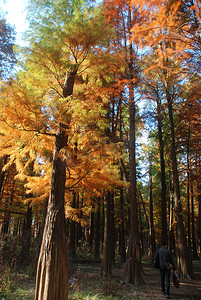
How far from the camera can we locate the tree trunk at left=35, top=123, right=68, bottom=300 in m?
4.36

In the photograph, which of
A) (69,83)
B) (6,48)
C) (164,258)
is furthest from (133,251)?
(6,48)

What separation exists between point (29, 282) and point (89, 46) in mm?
9088

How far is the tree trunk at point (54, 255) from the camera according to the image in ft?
14.3

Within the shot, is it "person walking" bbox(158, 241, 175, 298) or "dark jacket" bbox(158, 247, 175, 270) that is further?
"dark jacket" bbox(158, 247, 175, 270)

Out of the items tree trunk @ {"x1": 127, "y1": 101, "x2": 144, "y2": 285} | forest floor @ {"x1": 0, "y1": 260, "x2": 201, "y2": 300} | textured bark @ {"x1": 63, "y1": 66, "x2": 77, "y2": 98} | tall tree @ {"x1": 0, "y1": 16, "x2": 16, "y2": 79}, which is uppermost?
tall tree @ {"x1": 0, "y1": 16, "x2": 16, "y2": 79}

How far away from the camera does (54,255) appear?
14.9 feet

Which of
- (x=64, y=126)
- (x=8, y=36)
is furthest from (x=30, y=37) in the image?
(x=8, y=36)

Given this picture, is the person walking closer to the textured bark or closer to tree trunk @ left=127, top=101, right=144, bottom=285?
tree trunk @ left=127, top=101, right=144, bottom=285

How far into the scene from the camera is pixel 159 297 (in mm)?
6695

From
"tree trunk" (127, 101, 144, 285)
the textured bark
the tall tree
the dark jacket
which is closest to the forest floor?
"tree trunk" (127, 101, 144, 285)

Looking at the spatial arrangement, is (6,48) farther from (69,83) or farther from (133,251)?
(133,251)

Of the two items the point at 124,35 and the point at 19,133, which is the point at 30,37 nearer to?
the point at 19,133

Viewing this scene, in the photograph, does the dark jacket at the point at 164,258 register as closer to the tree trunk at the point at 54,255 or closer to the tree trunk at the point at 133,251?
the tree trunk at the point at 133,251

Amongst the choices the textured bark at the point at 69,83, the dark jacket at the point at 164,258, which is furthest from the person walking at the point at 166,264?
the textured bark at the point at 69,83
